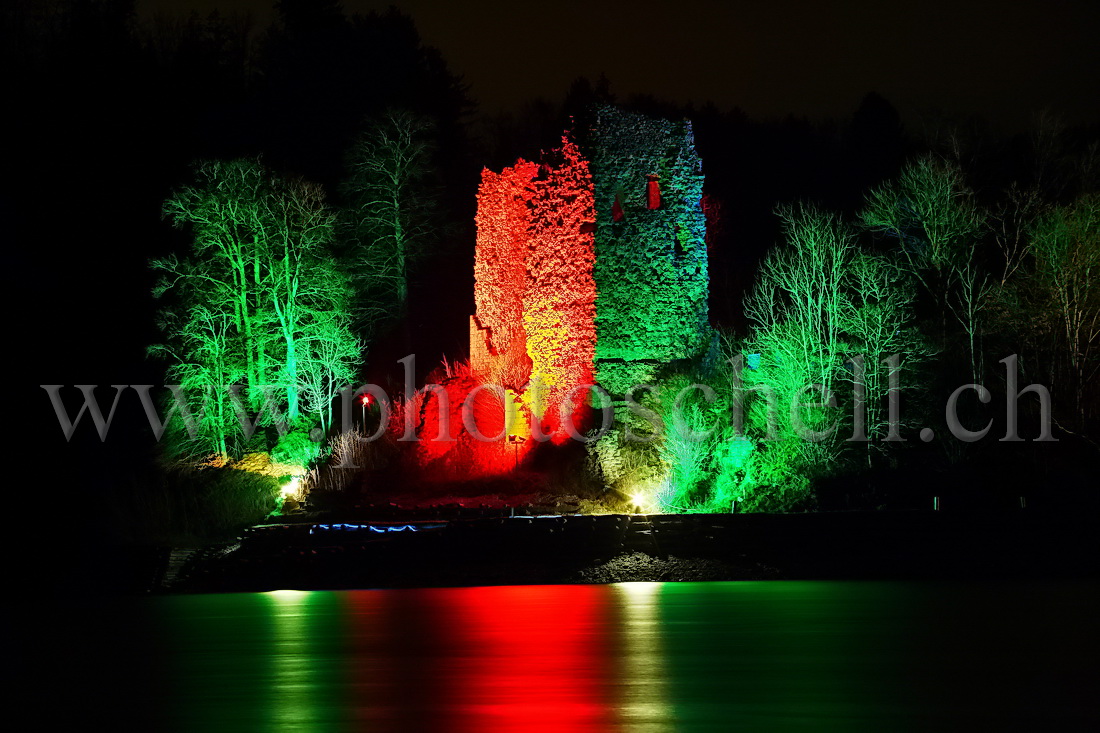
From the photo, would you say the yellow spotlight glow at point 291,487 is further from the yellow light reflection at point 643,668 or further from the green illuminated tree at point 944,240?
the green illuminated tree at point 944,240

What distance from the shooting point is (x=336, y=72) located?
4522cm

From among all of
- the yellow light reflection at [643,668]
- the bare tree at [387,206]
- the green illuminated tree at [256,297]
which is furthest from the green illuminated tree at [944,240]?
the green illuminated tree at [256,297]

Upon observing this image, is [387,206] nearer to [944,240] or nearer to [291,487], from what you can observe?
[291,487]

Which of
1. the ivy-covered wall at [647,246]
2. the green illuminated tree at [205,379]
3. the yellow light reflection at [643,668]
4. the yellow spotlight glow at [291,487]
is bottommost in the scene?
the yellow light reflection at [643,668]

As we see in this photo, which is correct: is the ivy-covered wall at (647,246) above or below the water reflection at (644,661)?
above

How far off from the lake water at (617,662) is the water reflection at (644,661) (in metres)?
0.04

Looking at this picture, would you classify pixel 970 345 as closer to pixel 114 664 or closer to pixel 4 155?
pixel 114 664

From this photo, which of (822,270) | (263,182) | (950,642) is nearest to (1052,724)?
(950,642)

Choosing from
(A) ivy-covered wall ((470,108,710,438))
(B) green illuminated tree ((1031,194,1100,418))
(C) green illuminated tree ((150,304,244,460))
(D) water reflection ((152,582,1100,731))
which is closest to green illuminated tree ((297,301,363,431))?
(C) green illuminated tree ((150,304,244,460))

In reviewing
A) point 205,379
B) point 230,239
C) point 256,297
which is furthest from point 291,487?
point 230,239

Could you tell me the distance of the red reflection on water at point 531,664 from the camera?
12.6 meters

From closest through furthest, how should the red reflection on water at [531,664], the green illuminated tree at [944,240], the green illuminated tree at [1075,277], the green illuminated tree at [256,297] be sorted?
the red reflection on water at [531,664]
the green illuminated tree at [1075,277]
the green illuminated tree at [944,240]
the green illuminated tree at [256,297]

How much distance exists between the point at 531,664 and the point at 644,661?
1394 millimetres

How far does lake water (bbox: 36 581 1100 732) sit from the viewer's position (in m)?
12.7
